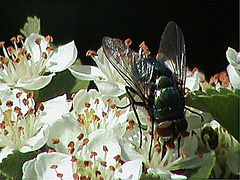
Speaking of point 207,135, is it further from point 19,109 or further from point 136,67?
point 19,109

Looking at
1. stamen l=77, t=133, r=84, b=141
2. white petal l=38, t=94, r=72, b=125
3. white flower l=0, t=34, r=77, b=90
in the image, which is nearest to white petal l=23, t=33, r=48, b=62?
white flower l=0, t=34, r=77, b=90

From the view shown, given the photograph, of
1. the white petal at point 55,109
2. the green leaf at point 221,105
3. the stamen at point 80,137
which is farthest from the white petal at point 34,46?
the green leaf at point 221,105

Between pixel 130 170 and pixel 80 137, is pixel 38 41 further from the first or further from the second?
pixel 130 170

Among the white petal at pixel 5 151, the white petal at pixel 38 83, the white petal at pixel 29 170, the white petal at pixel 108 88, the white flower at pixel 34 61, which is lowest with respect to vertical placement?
the white petal at pixel 29 170

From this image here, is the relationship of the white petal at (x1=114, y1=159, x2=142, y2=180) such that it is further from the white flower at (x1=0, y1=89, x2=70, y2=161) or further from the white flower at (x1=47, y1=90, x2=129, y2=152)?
the white flower at (x1=0, y1=89, x2=70, y2=161)

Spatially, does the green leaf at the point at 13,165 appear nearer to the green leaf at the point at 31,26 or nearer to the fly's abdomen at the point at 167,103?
the fly's abdomen at the point at 167,103
